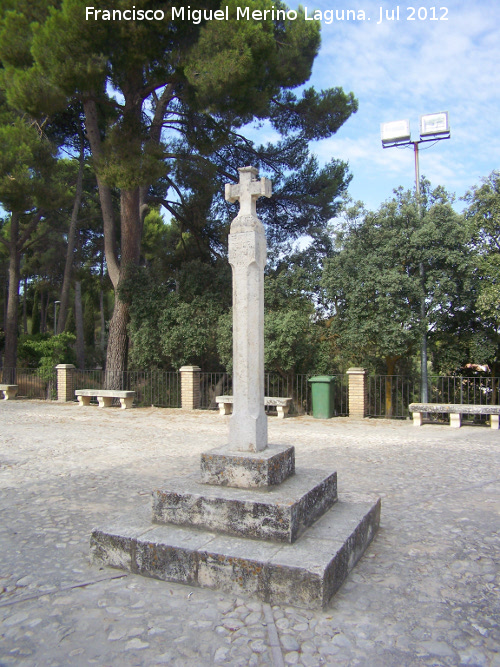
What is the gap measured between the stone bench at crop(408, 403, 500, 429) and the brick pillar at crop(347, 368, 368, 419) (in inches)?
59.9

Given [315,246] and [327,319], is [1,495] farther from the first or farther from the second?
[315,246]

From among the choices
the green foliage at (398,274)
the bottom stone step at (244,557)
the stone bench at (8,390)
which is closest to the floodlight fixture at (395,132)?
the green foliage at (398,274)

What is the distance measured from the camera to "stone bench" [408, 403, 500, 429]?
36.1ft

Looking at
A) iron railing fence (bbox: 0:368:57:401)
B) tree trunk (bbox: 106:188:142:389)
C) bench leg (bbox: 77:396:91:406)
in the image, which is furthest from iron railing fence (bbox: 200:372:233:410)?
iron railing fence (bbox: 0:368:57:401)

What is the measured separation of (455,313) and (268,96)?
822 centimetres

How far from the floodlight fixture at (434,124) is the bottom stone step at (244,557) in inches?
522

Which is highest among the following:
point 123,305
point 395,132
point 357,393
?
point 395,132

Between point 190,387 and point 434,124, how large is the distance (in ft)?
33.9

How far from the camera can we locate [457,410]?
11211mm

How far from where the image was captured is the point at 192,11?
14289 millimetres

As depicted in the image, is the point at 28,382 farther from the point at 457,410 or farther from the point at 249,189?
the point at 249,189

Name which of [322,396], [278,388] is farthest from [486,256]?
[278,388]

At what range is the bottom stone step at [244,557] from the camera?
3039mm

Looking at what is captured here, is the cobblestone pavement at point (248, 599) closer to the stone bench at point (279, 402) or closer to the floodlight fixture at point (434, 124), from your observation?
the stone bench at point (279, 402)
